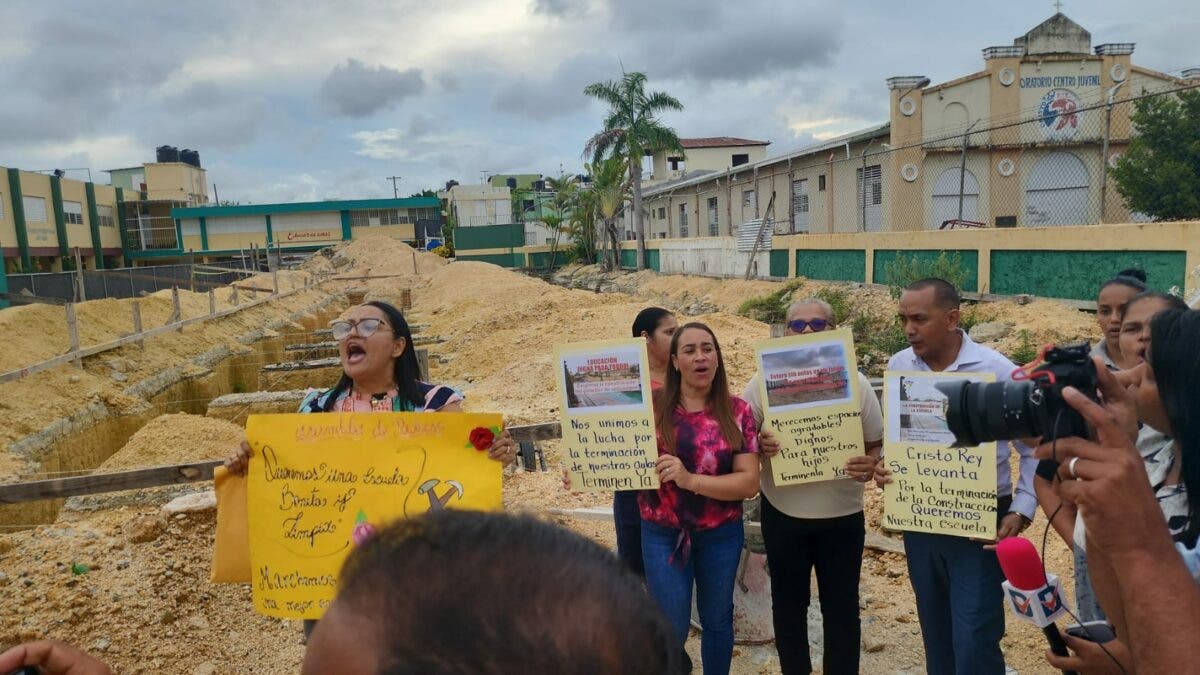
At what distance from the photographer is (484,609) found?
0.70 metres

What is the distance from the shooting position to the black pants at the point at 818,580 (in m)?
3.25

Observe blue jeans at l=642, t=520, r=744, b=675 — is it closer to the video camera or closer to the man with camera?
the man with camera

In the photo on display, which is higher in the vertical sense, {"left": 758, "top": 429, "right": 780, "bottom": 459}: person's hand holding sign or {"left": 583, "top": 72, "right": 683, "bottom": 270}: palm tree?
{"left": 583, "top": 72, "right": 683, "bottom": 270}: palm tree

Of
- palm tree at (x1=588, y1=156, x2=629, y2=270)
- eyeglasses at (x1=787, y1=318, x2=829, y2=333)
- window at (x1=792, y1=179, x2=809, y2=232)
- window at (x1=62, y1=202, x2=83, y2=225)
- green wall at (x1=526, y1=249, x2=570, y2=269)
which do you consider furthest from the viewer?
green wall at (x1=526, y1=249, x2=570, y2=269)

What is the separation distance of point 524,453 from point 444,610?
5460mm

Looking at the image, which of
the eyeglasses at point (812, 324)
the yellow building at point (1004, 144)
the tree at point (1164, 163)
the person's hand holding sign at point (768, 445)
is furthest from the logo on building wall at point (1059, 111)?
the person's hand holding sign at point (768, 445)

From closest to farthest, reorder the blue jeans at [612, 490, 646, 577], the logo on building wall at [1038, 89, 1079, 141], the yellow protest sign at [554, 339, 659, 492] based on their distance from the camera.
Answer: the yellow protest sign at [554, 339, 659, 492] < the blue jeans at [612, 490, 646, 577] < the logo on building wall at [1038, 89, 1079, 141]

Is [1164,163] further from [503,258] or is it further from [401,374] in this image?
[503,258]

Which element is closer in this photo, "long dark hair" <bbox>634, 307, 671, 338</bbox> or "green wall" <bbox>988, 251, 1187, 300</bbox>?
"long dark hair" <bbox>634, 307, 671, 338</bbox>

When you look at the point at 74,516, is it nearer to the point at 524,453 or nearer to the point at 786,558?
the point at 524,453

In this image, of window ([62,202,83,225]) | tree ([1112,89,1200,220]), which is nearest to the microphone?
tree ([1112,89,1200,220])

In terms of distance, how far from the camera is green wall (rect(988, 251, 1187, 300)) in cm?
1040

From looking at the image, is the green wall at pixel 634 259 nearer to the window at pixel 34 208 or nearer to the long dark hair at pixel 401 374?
the window at pixel 34 208

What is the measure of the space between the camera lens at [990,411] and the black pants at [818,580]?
1429 mm
